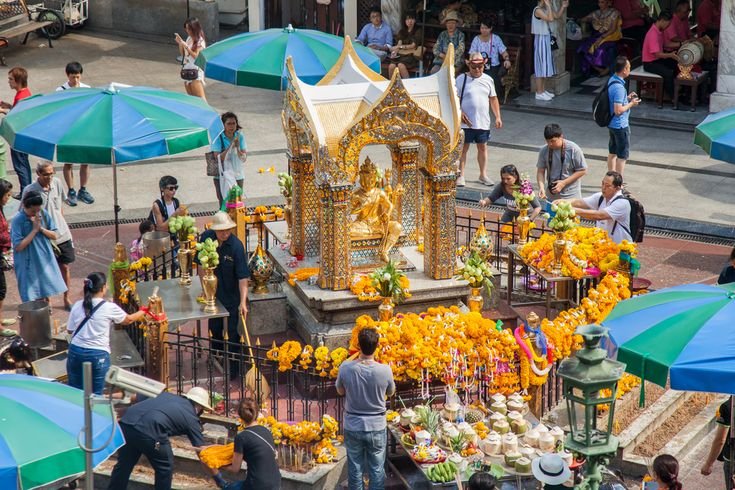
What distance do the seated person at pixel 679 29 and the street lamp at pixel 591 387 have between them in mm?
15023

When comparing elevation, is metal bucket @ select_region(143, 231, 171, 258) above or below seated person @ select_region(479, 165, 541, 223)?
below

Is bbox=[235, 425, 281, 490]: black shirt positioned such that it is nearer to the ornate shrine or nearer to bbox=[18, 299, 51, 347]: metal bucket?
the ornate shrine

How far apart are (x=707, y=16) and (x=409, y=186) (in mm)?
11177

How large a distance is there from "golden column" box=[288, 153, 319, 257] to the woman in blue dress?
8.32 ft

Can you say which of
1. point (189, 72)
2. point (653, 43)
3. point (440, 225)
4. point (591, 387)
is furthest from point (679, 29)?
point (591, 387)

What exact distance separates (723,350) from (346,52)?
598cm

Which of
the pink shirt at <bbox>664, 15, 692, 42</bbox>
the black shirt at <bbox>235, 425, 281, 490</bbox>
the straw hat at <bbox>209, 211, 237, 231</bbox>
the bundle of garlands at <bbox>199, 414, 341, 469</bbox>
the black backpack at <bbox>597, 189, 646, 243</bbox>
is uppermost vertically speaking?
the pink shirt at <bbox>664, 15, 692, 42</bbox>

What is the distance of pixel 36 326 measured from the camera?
1338 centimetres

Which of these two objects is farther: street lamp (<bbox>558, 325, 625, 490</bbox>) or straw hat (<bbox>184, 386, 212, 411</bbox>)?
straw hat (<bbox>184, 386, 212, 411</bbox>)

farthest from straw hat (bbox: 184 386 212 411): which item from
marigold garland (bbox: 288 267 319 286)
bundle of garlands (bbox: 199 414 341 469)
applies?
marigold garland (bbox: 288 267 319 286)

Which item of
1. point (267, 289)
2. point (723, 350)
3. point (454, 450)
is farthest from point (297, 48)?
point (723, 350)

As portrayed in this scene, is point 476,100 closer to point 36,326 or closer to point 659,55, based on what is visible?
point 659,55

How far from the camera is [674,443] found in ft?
39.7

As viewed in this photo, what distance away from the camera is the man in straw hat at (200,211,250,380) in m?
13.0
